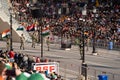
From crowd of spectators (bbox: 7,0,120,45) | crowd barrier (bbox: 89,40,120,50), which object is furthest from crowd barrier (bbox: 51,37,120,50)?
crowd of spectators (bbox: 7,0,120,45)

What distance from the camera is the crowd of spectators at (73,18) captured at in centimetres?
4166

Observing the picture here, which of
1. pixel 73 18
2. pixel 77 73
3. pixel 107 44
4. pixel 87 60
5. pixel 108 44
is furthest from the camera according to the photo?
pixel 73 18

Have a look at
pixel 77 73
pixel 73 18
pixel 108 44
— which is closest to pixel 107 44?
pixel 108 44

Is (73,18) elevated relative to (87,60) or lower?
elevated

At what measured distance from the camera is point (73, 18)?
51250 millimetres

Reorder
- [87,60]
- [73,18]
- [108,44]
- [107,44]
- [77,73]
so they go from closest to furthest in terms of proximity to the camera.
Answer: [77,73] → [87,60] → [108,44] → [107,44] → [73,18]

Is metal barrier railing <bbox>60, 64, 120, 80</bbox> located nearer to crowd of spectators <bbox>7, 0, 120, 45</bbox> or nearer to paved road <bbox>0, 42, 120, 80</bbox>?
paved road <bbox>0, 42, 120, 80</bbox>

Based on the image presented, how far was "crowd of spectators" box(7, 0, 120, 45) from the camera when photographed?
41.7m

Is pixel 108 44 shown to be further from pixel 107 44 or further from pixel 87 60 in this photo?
pixel 87 60

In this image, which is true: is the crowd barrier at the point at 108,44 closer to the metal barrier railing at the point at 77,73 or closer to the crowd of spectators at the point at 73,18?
the crowd of spectators at the point at 73,18

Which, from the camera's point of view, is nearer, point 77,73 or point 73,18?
point 77,73

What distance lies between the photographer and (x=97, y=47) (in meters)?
39.0

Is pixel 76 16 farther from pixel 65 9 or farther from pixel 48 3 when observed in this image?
pixel 48 3

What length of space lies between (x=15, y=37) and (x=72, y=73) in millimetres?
27659
